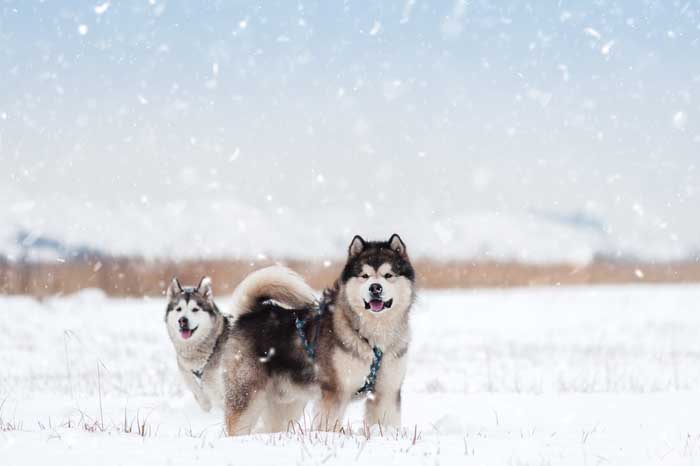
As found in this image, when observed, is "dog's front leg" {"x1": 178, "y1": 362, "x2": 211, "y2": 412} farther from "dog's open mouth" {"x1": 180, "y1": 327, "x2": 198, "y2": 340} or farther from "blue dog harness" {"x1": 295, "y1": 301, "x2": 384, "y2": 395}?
"blue dog harness" {"x1": 295, "y1": 301, "x2": 384, "y2": 395}

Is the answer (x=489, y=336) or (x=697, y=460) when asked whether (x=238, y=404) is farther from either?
(x=489, y=336)

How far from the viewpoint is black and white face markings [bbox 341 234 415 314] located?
18.6 feet

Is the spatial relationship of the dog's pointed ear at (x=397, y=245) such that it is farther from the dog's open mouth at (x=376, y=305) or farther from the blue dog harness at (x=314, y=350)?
the blue dog harness at (x=314, y=350)

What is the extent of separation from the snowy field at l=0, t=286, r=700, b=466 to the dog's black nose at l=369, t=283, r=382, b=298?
662mm

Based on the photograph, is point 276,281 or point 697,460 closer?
point 697,460

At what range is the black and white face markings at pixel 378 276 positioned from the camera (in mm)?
5659

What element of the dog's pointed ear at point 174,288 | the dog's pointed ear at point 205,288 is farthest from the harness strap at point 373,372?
the dog's pointed ear at point 174,288

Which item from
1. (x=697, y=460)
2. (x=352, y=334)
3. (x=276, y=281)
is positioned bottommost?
(x=697, y=460)

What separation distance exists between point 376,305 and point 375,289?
13cm

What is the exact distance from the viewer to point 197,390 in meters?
7.71

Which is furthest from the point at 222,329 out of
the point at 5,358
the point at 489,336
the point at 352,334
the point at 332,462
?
the point at 489,336

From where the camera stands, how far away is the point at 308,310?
6.27 m

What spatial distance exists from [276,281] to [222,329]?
1.59 m

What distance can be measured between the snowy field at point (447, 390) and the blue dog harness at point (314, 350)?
1.46ft
